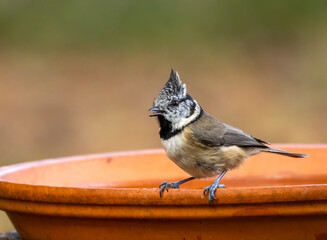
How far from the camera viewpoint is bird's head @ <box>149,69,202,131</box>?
3.63 meters

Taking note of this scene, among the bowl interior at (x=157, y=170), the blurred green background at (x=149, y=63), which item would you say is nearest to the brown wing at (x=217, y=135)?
the bowl interior at (x=157, y=170)

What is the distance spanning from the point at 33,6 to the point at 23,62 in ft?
3.49

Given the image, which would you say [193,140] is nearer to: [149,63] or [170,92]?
[170,92]

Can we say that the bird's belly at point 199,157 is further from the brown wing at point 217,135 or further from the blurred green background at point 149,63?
the blurred green background at point 149,63

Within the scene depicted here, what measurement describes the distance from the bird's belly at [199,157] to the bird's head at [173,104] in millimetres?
127

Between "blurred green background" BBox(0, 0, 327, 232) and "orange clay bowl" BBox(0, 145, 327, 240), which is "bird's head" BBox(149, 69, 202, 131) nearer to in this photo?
"orange clay bowl" BBox(0, 145, 327, 240)

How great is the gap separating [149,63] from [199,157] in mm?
7492

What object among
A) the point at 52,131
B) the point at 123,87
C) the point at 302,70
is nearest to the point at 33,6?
the point at 123,87

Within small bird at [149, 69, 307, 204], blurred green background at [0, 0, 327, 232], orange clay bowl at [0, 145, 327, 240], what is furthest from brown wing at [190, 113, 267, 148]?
blurred green background at [0, 0, 327, 232]

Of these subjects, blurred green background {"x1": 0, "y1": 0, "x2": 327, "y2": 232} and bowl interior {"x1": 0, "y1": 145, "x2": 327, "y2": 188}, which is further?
blurred green background {"x1": 0, "y1": 0, "x2": 327, "y2": 232}

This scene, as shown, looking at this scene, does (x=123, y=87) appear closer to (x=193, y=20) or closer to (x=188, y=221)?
(x=193, y=20)

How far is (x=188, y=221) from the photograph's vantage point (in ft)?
9.37

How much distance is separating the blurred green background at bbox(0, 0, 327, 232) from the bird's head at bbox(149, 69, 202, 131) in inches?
203

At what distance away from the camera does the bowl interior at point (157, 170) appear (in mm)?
3918
